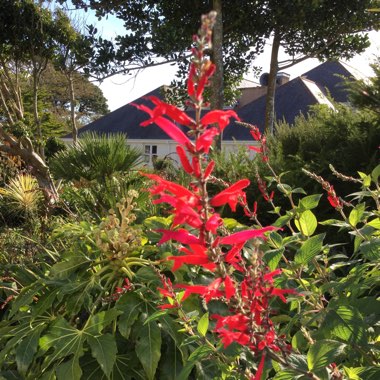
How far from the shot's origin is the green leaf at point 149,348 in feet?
6.51

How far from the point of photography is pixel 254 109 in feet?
83.7

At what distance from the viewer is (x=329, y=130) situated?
16.3ft

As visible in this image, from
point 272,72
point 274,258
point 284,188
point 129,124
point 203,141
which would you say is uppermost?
point 272,72

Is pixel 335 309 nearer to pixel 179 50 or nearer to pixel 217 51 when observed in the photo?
pixel 217 51

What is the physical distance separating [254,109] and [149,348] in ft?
79.5

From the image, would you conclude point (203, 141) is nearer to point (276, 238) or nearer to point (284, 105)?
point (276, 238)

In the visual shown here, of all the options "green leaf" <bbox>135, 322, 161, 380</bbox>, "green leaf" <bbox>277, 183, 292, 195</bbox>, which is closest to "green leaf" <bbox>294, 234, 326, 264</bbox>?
"green leaf" <bbox>277, 183, 292, 195</bbox>

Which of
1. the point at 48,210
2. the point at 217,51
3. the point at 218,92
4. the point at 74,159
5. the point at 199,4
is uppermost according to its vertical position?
the point at 199,4

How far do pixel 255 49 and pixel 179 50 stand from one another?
284cm

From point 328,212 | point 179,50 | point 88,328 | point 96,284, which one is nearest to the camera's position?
point 88,328

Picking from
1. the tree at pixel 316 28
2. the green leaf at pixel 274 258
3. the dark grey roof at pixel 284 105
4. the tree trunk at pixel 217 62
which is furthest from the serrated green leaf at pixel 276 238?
the dark grey roof at pixel 284 105

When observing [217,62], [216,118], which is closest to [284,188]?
[216,118]

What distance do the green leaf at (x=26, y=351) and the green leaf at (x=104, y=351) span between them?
30cm

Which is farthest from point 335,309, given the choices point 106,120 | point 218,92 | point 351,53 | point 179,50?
point 106,120
